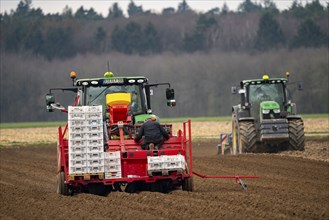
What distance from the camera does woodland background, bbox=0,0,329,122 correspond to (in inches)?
2324

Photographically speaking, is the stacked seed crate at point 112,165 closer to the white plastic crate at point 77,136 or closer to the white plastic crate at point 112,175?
the white plastic crate at point 112,175

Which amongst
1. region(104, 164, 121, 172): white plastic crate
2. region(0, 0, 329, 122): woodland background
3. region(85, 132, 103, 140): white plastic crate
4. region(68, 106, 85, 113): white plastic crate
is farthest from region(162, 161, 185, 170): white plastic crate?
region(0, 0, 329, 122): woodland background

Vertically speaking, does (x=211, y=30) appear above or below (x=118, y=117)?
above

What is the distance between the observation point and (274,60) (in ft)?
194

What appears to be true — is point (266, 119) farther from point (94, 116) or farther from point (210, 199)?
point (210, 199)

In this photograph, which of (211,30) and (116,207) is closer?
(116,207)

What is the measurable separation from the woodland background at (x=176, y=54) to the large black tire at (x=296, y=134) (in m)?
30.6

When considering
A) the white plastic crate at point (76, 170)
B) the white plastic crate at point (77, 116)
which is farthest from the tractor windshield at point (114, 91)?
the white plastic crate at point (76, 170)

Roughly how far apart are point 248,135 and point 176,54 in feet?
149

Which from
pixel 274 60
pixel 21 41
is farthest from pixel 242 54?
pixel 21 41

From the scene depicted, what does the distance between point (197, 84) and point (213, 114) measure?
3189 mm

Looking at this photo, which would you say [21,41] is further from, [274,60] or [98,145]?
[98,145]

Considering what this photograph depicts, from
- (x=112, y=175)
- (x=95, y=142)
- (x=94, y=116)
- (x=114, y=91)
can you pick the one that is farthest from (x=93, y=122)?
(x=114, y=91)

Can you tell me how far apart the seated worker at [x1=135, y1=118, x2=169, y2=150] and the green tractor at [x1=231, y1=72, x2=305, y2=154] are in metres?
9.72
